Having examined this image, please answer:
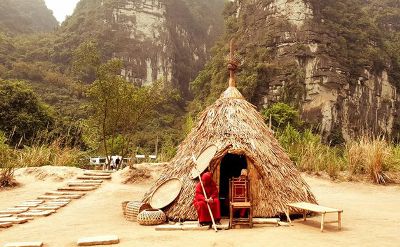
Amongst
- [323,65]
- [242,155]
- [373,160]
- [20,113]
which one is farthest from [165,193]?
[323,65]

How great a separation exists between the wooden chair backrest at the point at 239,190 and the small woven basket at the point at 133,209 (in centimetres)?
157

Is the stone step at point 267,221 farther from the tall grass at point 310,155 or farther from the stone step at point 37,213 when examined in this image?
the tall grass at point 310,155

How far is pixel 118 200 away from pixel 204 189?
12.9ft

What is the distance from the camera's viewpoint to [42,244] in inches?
191

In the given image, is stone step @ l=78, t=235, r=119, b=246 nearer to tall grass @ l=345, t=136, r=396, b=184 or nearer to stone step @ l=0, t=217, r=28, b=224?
stone step @ l=0, t=217, r=28, b=224

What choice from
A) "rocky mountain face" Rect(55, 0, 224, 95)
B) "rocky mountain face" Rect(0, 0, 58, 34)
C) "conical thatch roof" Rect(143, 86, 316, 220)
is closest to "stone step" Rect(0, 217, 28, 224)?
"conical thatch roof" Rect(143, 86, 316, 220)

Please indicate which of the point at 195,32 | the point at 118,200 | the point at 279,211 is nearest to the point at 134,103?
the point at 118,200

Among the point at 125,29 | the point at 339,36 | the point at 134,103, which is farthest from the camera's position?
the point at 125,29

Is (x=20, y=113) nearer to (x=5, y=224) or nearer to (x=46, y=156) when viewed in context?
(x=46, y=156)

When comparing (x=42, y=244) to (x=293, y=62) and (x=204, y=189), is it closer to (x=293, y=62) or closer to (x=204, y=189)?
(x=204, y=189)

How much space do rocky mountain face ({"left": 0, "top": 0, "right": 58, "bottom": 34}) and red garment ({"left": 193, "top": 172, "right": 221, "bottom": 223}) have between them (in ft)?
189

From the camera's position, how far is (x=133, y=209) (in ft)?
22.0

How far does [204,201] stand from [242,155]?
1.37 metres

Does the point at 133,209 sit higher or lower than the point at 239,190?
lower
